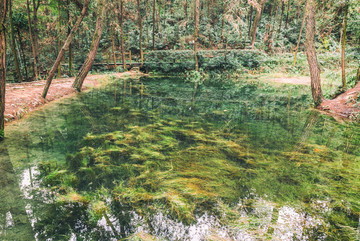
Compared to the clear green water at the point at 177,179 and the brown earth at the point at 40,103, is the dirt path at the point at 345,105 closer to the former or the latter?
the brown earth at the point at 40,103

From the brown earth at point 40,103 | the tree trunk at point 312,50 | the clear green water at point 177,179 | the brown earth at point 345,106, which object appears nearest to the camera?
the clear green water at point 177,179

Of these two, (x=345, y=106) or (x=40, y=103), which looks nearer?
(x=345, y=106)

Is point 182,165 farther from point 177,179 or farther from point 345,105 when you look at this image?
point 345,105

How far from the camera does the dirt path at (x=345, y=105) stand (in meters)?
6.64

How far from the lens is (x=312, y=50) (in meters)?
7.56

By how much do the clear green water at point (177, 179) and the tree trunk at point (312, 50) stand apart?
2.18m

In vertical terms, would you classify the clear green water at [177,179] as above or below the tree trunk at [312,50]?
below

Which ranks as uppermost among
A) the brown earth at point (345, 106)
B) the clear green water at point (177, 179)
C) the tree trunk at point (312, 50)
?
the tree trunk at point (312, 50)

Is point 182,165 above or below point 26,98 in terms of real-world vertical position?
below

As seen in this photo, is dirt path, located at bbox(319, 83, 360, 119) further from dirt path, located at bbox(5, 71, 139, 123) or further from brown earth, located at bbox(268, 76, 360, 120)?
dirt path, located at bbox(5, 71, 139, 123)

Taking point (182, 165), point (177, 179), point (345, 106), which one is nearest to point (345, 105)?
point (345, 106)

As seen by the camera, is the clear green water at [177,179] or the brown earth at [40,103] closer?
the clear green water at [177,179]

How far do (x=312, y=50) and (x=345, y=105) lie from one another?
7.31 feet

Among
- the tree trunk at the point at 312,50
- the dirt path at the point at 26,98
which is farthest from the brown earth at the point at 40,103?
the tree trunk at the point at 312,50
